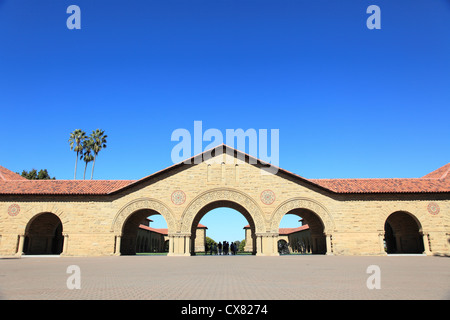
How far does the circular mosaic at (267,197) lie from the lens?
24.2 metres

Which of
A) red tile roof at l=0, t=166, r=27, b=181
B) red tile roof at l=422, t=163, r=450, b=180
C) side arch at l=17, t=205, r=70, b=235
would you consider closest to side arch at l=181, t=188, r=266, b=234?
side arch at l=17, t=205, r=70, b=235

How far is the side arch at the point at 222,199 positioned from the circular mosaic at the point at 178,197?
2.30 ft

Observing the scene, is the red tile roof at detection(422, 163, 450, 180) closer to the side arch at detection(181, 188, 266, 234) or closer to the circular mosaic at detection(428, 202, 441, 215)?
the circular mosaic at detection(428, 202, 441, 215)

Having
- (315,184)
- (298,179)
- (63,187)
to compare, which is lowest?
→ (63,187)

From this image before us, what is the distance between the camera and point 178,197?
24328mm

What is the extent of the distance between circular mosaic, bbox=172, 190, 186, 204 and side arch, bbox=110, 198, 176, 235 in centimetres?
89

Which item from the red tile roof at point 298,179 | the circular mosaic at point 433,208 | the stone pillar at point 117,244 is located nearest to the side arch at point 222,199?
the red tile roof at point 298,179

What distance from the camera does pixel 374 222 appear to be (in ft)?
78.5

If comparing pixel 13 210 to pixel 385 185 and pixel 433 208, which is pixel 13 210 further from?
pixel 433 208

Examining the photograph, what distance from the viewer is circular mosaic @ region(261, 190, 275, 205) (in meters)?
24.2

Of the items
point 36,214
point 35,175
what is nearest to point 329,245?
point 36,214

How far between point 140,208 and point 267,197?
10254mm
